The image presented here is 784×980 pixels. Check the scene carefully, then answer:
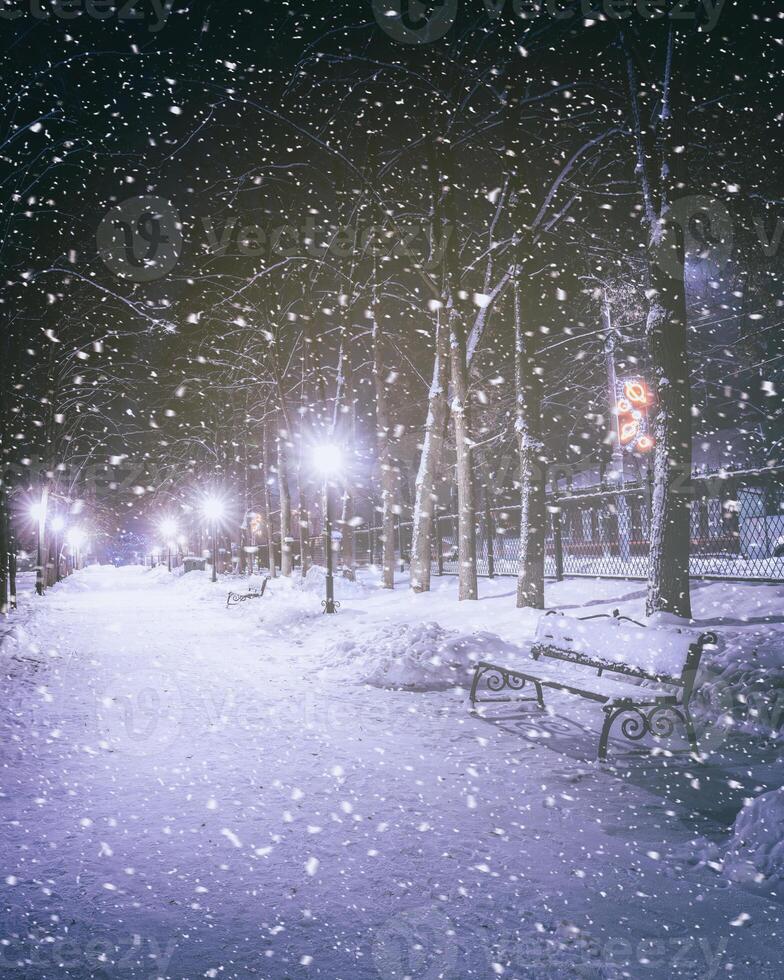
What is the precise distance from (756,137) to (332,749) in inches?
435

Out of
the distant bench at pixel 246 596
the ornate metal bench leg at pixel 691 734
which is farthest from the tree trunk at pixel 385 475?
the ornate metal bench leg at pixel 691 734

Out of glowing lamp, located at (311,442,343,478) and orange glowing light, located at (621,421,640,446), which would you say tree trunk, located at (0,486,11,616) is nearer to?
glowing lamp, located at (311,442,343,478)

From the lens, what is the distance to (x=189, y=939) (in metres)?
3.10

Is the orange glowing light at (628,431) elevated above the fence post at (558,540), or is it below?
above

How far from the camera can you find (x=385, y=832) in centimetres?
428

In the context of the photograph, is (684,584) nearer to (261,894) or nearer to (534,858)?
(534,858)

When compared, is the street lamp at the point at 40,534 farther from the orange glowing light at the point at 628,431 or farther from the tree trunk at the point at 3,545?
the orange glowing light at the point at 628,431

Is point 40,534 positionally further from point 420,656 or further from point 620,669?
point 620,669

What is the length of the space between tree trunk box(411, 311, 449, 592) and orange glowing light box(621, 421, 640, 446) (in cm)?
893

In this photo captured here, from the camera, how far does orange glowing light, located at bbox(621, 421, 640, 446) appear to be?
2383 centimetres

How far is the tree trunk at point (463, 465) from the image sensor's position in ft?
47.6

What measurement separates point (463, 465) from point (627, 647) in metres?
8.29

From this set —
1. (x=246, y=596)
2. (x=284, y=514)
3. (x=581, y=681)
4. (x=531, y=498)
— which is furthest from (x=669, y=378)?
(x=284, y=514)

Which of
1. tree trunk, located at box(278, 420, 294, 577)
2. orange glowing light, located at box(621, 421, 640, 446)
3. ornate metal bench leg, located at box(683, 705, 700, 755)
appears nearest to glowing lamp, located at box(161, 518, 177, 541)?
tree trunk, located at box(278, 420, 294, 577)
